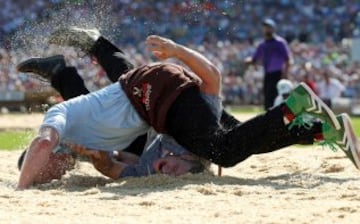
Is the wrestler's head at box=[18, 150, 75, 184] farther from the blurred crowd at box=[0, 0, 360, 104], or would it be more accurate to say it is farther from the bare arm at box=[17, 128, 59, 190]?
the blurred crowd at box=[0, 0, 360, 104]

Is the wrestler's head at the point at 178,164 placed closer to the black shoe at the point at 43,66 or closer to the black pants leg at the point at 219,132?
the black pants leg at the point at 219,132

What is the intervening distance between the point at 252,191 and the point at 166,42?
4.85ft

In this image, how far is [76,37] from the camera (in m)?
7.69

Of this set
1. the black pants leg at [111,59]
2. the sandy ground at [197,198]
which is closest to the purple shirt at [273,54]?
the black pants leg at [111,59]

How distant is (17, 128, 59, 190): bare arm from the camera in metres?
5.82

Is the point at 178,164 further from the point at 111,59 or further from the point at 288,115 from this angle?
the point at 111,59

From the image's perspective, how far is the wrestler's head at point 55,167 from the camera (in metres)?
6.19

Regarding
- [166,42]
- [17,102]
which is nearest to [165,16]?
[17,102]

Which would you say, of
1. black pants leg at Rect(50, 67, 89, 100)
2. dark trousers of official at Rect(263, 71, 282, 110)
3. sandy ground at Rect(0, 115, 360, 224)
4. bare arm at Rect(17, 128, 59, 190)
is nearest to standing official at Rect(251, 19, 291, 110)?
dark trousers of official at Rect(263, 71, 282, 110)

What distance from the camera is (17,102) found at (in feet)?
77.4

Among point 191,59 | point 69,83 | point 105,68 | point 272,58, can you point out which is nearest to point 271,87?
point 272,58

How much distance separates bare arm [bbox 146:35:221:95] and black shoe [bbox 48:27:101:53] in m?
1.30

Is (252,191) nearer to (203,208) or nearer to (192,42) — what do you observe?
(203,208)

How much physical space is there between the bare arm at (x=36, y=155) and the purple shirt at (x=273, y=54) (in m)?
9.60
